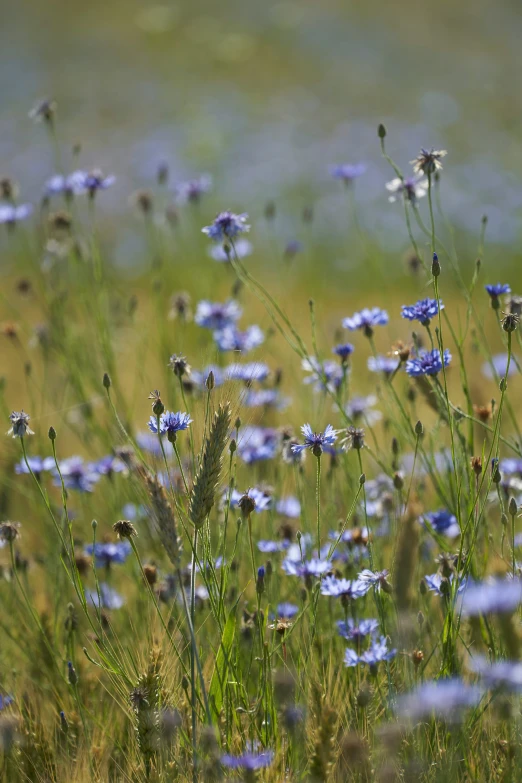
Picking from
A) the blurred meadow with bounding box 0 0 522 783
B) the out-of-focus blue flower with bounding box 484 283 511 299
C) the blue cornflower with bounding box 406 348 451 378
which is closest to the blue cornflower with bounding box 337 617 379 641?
the blurred meadow with bounding box 0 0 522 783

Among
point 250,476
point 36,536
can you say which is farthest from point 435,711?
point 36,536

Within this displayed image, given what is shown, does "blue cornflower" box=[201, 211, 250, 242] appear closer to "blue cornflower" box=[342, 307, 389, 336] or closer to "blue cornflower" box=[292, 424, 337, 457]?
"blue cornflower" box=[342, 307, 389, 336]

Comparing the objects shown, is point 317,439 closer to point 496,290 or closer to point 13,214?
point 496,290

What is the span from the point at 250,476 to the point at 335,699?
108 centimetres

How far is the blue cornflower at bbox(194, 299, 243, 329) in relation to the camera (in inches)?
112

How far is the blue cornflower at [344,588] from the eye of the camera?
6.01 feet

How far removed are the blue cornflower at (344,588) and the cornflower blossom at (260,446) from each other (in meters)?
0.53

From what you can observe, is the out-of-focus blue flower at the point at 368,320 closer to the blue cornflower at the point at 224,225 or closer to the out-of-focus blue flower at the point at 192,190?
the blue cornflower at the point at 224,225

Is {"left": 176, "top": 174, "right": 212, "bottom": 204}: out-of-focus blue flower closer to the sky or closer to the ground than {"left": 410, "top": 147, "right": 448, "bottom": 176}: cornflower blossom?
closer to the sky

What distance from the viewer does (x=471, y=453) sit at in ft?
6.54

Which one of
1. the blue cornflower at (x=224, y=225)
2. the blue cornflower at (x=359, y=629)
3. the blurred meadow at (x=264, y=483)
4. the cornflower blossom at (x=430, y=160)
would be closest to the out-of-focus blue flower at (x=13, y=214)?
the blurred meadow at (x=264, y=483)

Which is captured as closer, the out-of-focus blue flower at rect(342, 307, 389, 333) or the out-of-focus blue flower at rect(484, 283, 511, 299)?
the out-of-focus blue flower at rect(484, 283, 511, 299)

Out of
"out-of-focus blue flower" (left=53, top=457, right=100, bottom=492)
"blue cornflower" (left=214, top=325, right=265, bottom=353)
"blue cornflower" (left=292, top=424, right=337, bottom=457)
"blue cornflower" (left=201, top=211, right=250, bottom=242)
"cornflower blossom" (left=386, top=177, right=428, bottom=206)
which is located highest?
"blue cornflower" (left=214, top=325, right=265, bottom=353)

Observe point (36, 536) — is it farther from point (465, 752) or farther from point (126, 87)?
point (126, 87)
